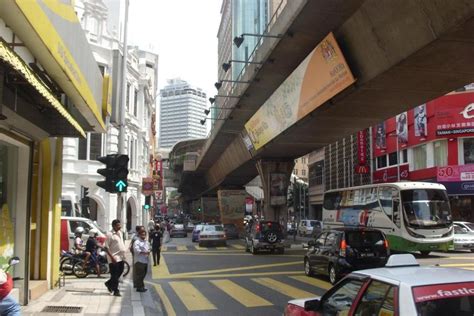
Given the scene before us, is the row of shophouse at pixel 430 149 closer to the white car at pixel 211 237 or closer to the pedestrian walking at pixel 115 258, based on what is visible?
the white car at pixel 211 237

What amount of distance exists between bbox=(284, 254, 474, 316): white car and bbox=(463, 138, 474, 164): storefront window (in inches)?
1430

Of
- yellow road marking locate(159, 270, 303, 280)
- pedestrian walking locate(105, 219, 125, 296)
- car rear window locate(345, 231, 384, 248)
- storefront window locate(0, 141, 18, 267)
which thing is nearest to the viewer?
storefront window locate(0, 141, 18, 267)

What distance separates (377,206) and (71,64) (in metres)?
20.0

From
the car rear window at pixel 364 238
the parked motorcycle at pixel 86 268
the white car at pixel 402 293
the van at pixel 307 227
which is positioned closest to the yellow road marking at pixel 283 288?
the car rear window at pixel 364 238

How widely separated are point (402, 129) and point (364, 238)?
31.5 meters

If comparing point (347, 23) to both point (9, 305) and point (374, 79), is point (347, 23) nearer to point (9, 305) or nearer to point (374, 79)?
point (374, 79)

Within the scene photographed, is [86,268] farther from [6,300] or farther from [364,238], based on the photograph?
[6,300]

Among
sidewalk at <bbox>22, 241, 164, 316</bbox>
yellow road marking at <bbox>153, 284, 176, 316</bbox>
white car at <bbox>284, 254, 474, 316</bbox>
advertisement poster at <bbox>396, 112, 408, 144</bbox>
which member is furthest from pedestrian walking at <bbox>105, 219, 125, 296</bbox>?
advertisement poster at <bbox>396, 112, 408, 144</bbox>

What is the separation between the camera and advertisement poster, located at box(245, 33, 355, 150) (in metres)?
16.2

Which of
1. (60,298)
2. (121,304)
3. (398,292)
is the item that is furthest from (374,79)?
(398,292)

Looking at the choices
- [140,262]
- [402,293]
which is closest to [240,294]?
[140,262]

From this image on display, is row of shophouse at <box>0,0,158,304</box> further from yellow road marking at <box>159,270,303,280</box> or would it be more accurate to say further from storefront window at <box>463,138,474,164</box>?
storefront window at <box>463,138,474,164</box>

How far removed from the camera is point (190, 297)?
517 inches

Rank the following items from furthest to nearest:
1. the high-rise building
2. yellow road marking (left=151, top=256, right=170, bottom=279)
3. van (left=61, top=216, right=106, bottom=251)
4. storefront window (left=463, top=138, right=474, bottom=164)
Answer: the high-rise building < storefront window (left=463, top=138, right=474, bottom=164) < van (left=61, top=216, right=106, bottom=251) < yellow road marking (left=151, top=256, right=170, bottom=279)
